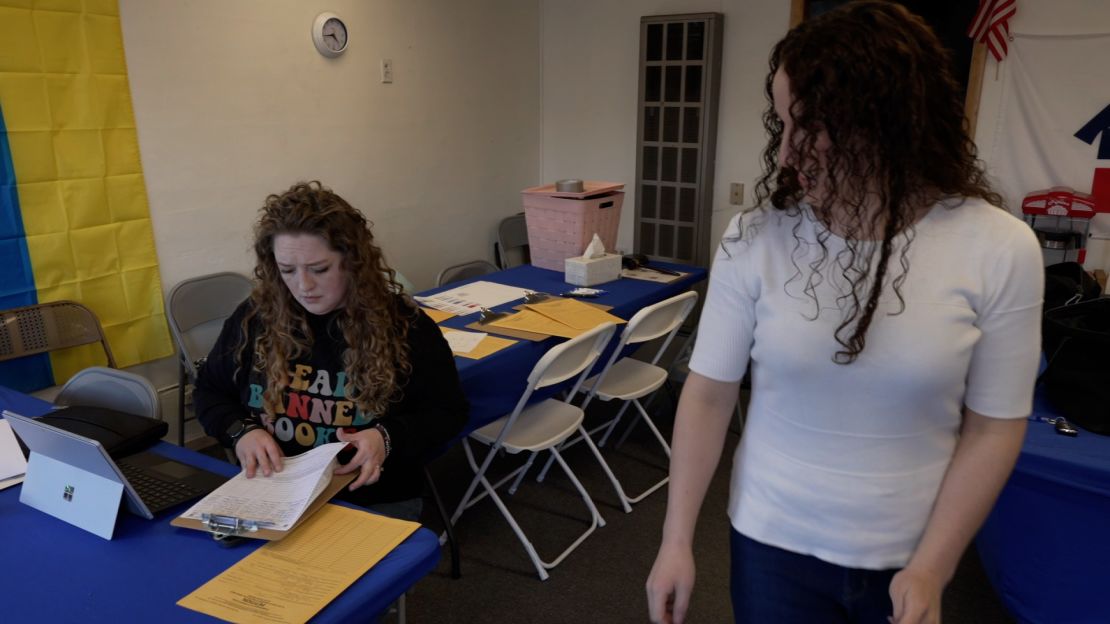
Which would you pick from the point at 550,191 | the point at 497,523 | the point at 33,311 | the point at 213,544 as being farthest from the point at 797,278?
the point at 33,311

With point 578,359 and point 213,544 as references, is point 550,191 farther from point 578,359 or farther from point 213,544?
point 213,544

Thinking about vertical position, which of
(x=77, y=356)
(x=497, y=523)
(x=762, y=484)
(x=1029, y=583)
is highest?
(x=762, y=484)

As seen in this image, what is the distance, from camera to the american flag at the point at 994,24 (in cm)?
367

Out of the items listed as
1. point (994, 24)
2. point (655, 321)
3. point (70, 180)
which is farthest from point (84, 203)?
point (994, 24)

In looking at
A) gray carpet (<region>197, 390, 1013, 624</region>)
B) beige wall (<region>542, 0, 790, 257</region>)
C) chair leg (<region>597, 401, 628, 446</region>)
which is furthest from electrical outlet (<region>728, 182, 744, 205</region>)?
gray carpet (<region>197, 390, 1013, 624</region>)

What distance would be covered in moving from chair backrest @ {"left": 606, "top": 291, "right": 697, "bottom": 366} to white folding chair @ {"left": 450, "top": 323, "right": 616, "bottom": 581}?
0.17m

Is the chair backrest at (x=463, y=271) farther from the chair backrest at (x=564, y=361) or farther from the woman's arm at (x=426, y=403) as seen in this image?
the woman's arm at (x=426, y=403)

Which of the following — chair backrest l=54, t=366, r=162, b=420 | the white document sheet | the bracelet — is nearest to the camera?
the white document sheet

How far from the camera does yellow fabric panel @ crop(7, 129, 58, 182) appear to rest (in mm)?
2801

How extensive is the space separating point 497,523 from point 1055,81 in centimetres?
340

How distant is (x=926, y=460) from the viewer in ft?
3.21

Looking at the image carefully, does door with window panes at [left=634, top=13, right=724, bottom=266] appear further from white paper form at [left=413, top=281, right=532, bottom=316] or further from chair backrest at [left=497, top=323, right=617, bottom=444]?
chair backrest at [left=497, top=323, right=617, bottom=444]

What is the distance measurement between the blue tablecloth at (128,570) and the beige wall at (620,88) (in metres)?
3.77

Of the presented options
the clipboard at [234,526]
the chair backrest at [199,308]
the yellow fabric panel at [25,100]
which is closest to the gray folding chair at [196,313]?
the chair backrest at [199,308]
